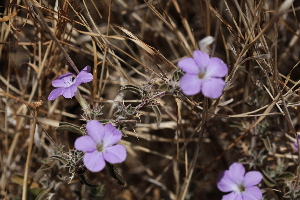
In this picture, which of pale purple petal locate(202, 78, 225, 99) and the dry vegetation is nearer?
pale purple petal locate(202, 78, 225, 99)

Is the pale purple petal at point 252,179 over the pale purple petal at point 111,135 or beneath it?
beneath

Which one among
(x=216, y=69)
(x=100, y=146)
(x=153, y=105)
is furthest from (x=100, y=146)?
(x=216, y=69)

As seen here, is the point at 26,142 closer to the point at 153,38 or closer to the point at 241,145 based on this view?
the point at 153,38

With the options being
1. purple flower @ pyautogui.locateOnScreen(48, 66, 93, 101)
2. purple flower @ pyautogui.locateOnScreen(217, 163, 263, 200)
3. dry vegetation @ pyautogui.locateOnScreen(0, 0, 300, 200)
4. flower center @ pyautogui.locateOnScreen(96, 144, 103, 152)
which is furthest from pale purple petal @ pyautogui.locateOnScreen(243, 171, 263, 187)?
purple flower @ pyautogui.locateOnScreen(48, 66, 93, 101)

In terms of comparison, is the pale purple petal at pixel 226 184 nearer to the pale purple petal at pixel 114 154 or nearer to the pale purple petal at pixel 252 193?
the pale purple petal at pixel 252 193

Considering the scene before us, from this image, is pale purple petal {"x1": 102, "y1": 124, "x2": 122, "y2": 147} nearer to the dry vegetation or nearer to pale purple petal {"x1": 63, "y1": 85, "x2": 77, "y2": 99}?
the dry vegetation

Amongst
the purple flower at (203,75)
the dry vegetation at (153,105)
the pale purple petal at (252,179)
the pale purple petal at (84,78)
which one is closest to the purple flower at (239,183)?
the pale purple petal at (252,179)
